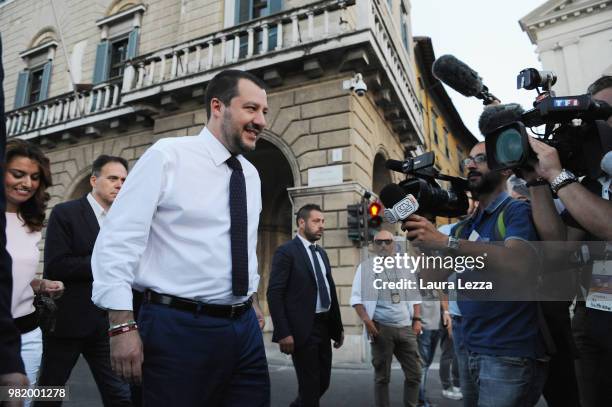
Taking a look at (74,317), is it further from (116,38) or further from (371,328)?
(116,38)

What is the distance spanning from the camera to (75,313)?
8.77 feet

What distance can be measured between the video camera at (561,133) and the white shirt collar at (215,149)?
1.21 meters

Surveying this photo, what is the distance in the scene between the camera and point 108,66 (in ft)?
40.2

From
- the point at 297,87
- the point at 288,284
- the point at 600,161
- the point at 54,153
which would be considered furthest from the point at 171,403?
the point at 54,153

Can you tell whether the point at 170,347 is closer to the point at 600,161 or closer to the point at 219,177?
the point at 219,177

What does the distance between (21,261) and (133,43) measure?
37.2ft

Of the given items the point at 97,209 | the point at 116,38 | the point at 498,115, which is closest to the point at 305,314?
the point at 97,209

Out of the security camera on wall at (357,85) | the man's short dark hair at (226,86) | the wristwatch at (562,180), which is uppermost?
the security camera on wall at (357,85)

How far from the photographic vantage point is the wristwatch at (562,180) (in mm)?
1498

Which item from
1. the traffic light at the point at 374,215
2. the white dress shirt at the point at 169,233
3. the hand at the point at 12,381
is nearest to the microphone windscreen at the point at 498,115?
the white dress shirt at the point at 169,233

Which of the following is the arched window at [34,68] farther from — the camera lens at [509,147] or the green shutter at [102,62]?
the camera lens at [509,147]

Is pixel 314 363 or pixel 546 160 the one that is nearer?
pixel 546 160

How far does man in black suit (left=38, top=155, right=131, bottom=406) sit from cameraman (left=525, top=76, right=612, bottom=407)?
8.77 feet

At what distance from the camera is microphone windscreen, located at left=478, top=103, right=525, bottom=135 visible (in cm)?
194
